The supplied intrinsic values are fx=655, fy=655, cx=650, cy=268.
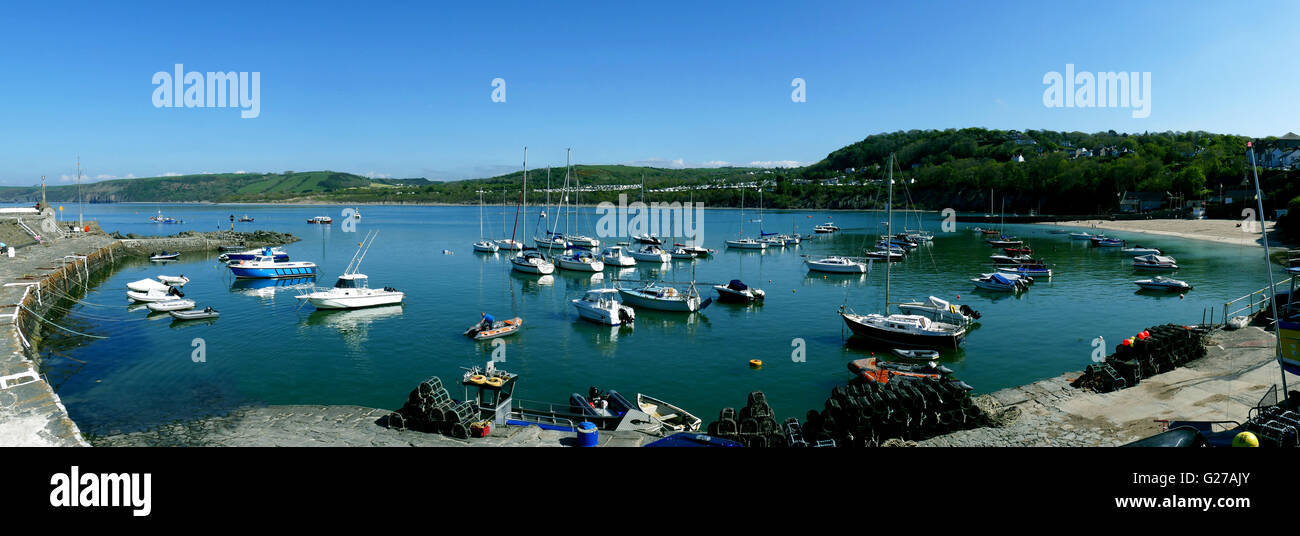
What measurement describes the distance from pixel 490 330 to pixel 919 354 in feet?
58.1

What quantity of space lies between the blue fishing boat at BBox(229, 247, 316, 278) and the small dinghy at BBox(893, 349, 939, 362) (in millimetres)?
44501

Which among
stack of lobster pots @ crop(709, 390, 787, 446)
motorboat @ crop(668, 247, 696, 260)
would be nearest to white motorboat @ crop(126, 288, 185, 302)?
stack of lobster pots @ crop(709, 390, 787, 446)

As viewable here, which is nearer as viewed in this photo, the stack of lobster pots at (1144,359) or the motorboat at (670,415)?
the motorboat at (670,415)

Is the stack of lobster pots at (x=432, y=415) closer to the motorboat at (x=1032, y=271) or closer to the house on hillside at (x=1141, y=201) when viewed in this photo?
the motorboat at (x=1032, y=271)

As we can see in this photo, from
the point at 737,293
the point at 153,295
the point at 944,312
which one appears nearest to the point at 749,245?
the point at 737,293

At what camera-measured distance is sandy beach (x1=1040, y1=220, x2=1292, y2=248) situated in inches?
2815

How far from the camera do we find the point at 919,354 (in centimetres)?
2481

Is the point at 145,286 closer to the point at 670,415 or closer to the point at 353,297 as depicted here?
the point at 353,297

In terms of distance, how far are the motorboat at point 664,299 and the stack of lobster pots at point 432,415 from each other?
19.9m

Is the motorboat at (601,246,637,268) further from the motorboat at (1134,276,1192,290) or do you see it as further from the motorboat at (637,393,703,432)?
the motorboat at (637,393,703,432)

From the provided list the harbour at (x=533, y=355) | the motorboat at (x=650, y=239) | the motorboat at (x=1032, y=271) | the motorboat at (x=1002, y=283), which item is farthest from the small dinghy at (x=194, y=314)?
the motorboat at (x=1032, y=271)

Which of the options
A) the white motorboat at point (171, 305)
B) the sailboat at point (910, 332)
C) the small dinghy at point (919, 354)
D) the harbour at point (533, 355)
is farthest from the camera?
the white motorboat at point (171, 305)

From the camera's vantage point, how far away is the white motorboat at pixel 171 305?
109ft
